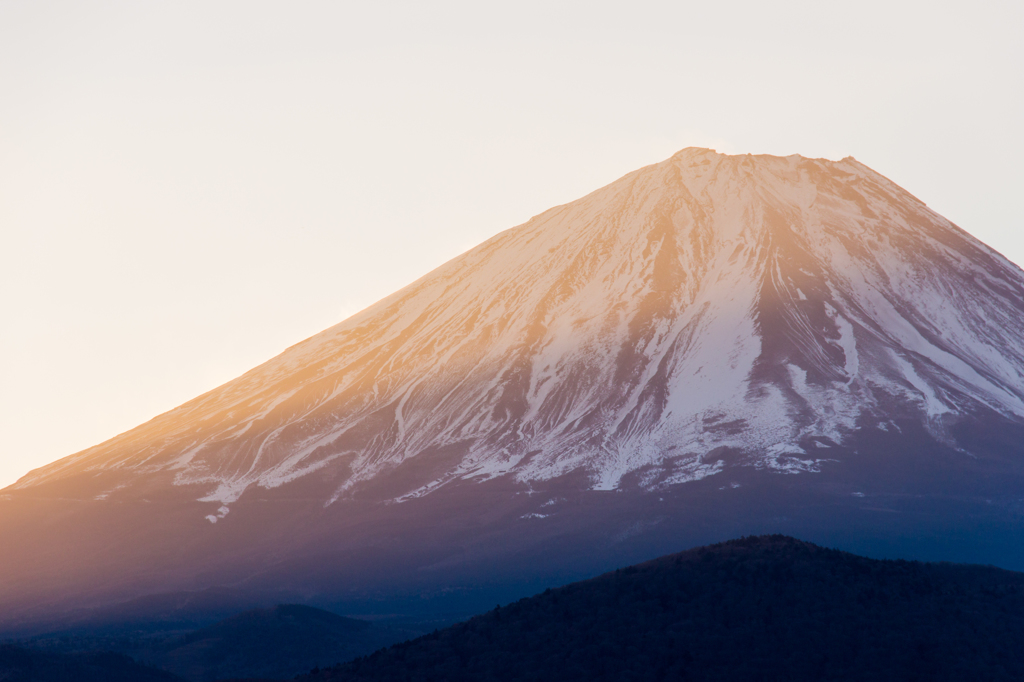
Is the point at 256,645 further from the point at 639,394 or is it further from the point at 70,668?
the point at 639,394

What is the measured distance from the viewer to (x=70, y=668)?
4450 cm

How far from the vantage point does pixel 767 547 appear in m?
39.3

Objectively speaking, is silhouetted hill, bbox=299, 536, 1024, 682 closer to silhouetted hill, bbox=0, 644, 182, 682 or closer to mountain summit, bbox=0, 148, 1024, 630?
silhouetted hill, bbox=0, 644, 182, 682

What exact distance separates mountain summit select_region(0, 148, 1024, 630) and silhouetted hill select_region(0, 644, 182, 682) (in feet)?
131

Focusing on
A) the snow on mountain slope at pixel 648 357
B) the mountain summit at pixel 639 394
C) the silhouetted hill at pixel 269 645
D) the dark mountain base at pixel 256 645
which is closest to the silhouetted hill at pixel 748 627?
the silhouetted hill at pixel 269 645

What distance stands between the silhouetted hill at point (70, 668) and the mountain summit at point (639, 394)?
131 feet

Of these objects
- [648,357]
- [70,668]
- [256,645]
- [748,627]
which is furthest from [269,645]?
[648,357]

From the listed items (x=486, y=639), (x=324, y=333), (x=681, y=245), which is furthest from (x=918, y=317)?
(x=486, y=639)

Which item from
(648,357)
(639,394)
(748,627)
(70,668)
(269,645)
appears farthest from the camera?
(648,357)

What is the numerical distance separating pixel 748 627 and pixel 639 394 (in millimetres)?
63958

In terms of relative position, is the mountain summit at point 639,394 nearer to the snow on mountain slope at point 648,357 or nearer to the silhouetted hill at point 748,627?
the snow on mountain slope at point 648,357

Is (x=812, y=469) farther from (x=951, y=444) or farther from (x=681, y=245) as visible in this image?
(x=681, y=245)

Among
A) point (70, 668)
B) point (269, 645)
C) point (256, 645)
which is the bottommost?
point (269, 645)

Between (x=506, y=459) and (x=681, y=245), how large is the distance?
3858cm
